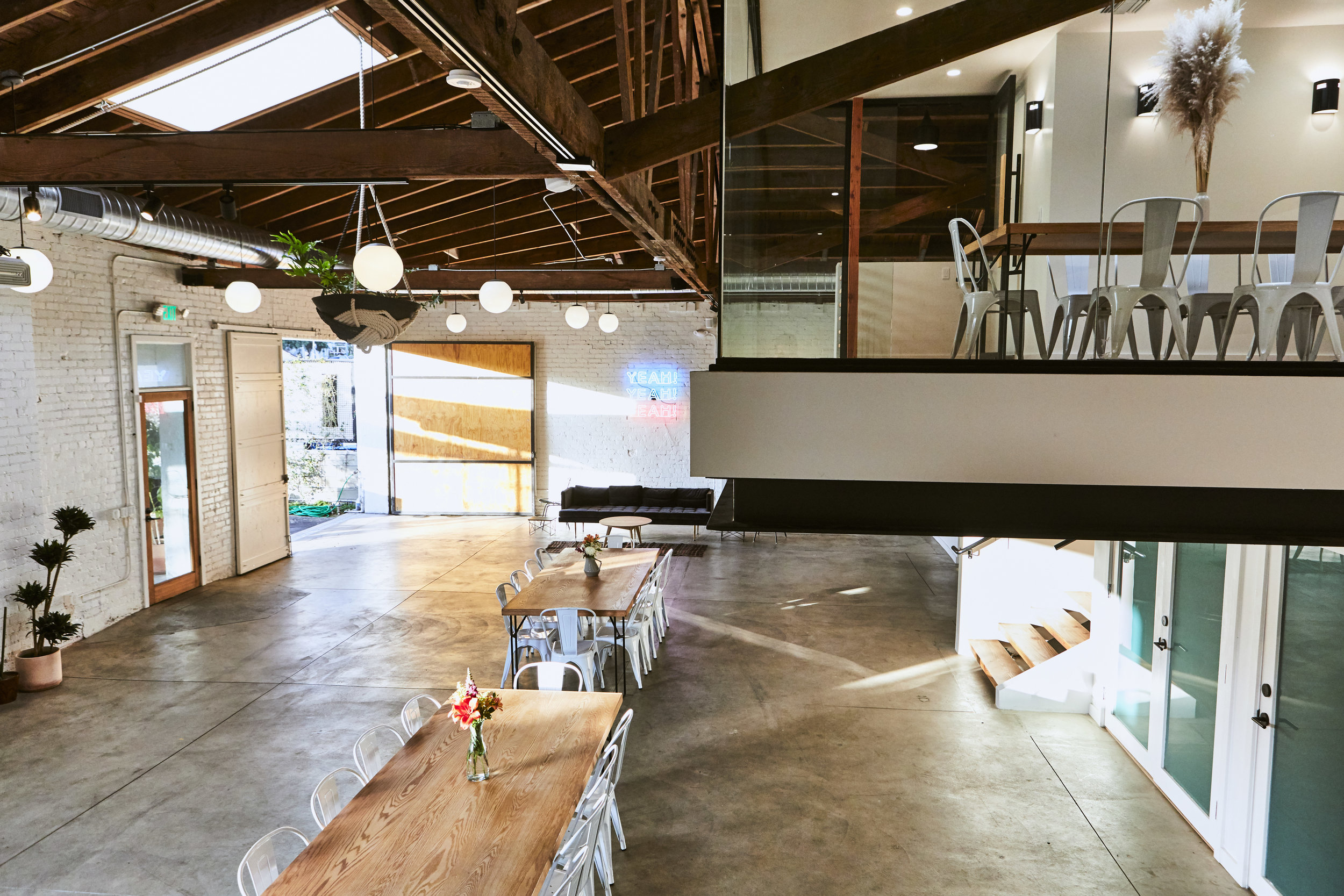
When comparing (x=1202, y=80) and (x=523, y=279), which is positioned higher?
(x=523, y=279)

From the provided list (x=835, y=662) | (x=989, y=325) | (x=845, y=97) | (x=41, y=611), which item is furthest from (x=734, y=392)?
(x=41, y=611)

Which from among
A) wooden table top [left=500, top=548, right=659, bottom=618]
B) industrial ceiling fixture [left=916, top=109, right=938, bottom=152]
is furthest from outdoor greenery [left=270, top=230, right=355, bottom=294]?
industrial ceiling fixture [left=916, top=109, right=938, bottom=152]

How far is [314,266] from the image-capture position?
461 centimetres

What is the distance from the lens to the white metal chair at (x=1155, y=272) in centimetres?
303

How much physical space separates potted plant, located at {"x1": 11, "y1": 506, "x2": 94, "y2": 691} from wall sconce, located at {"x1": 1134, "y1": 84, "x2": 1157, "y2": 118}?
8.30 meters

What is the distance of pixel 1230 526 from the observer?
8.98 feet

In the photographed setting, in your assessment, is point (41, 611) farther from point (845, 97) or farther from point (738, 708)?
point (845, 97)

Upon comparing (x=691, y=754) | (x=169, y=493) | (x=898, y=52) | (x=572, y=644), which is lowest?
(x=691, y=754)

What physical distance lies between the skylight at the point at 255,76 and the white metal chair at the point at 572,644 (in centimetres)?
399

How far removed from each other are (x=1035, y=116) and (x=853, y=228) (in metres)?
1.29

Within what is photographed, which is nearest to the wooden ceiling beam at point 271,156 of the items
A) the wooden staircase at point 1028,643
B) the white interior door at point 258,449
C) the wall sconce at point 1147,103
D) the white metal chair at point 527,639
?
the wall sconce at point 1147,103

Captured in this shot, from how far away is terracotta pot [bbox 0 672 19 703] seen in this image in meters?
6.54

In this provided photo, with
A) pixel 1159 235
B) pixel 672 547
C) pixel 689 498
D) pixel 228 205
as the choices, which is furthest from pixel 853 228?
pixel 689 498

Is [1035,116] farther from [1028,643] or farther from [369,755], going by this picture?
[1028,643]
